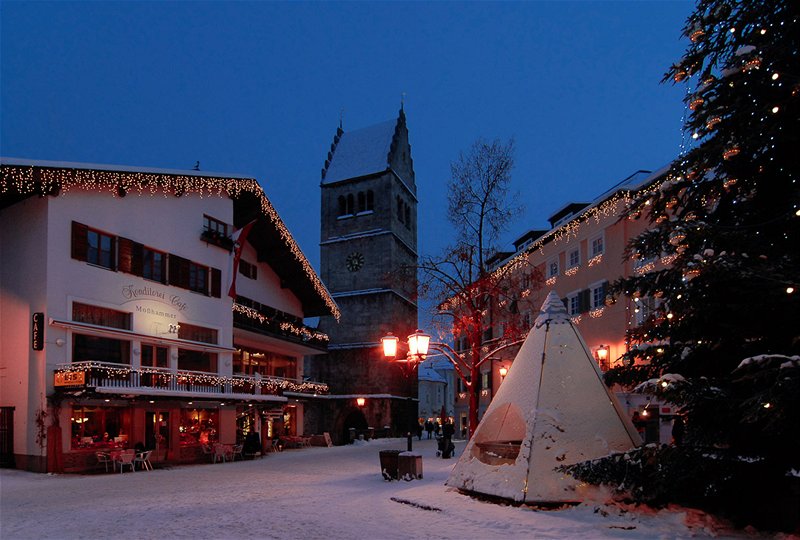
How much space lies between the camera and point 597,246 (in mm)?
29641

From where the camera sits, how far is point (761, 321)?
9.73 m

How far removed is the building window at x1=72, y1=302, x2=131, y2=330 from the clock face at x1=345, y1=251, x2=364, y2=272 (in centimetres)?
3964

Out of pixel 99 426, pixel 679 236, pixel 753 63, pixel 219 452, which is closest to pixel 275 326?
pixel 219 452

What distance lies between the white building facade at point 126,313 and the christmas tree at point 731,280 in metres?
18.2

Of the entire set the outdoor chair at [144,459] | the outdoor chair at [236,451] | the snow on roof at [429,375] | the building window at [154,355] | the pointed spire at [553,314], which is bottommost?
the snow on roof at [429,375]

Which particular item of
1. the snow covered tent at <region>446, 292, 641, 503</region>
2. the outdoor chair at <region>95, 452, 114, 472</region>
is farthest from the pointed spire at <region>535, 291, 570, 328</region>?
the outdoor chair at <region>95, 452, 114, 472</region>

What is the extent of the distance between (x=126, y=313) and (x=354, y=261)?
3996cm

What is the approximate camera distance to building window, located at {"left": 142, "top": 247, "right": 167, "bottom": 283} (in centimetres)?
2733

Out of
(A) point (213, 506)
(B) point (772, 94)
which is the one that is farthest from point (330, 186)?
(B) point (772, 94)

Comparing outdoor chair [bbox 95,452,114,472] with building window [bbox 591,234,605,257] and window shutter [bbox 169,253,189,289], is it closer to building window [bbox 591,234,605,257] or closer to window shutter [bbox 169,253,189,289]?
window shutter [bbox 169,253,189,289]

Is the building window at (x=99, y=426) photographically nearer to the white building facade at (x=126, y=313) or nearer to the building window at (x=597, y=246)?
the white building facade at (x=126, y=313)

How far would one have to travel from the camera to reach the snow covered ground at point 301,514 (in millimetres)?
10477

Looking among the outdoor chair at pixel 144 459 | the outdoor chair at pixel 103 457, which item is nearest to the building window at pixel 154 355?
the outdoor chair at pixel 144 459

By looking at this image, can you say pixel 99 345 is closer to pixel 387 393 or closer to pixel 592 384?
pixel 592 384
